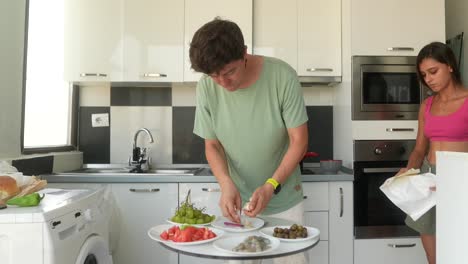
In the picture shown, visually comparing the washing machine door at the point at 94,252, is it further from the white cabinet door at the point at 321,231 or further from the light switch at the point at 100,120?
the light switch at the point at 100,120

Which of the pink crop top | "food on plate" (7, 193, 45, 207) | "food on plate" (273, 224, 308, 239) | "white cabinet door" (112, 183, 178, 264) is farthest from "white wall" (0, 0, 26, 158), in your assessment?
the pink crop top

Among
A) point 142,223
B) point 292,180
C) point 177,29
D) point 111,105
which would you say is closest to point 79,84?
point 111,105

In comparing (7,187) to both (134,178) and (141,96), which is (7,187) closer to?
(134,178)

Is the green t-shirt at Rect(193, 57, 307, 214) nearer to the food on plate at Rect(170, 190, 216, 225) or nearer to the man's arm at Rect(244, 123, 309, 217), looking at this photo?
the man's arm at Rect(244, 123, 309, 217)

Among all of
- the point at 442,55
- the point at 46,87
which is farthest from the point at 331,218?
the point at 46,87

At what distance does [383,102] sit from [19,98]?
2.13 metres

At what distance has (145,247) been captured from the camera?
229 centimetres

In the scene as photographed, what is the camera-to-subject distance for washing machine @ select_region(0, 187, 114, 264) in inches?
48.0

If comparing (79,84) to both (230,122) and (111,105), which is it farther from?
(230,122)

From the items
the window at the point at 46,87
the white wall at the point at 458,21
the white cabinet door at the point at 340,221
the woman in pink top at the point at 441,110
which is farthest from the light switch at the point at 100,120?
Answer: the white wall at the point at 458,21

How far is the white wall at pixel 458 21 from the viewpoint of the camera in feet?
8.70

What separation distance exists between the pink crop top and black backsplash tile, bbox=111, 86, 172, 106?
1729mm

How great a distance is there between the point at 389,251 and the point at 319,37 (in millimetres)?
→ 1407

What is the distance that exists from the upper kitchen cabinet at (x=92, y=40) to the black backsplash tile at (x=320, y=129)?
139 centimetres
